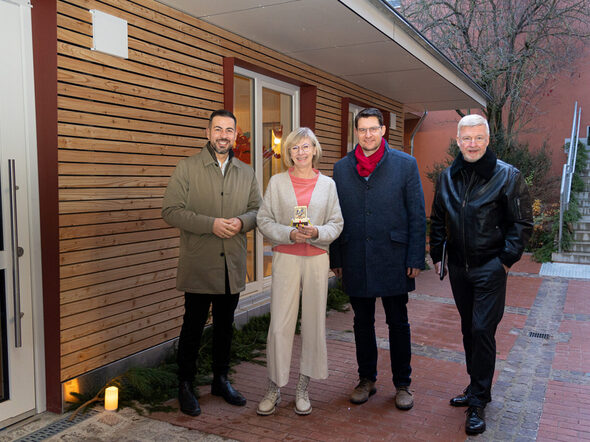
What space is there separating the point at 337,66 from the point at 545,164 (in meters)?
8.47

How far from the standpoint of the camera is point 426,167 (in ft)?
50.6

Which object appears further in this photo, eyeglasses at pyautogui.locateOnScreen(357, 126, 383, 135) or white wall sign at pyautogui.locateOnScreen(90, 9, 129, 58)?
white wall sign at pyautogui.locateOnScreen(90, 9, 129, 58)

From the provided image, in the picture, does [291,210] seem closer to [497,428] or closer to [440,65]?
[497,428]

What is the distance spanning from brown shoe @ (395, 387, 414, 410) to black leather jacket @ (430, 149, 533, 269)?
1.00 m

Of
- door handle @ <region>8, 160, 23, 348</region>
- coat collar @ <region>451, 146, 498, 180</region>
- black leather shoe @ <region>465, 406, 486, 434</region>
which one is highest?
coat collar @ <region>451, 146, 498, 180</region>

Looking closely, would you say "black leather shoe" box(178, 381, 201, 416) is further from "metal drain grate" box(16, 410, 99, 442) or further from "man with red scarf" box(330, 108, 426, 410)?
"man with red scarf" box(330, 108, 426, 410)

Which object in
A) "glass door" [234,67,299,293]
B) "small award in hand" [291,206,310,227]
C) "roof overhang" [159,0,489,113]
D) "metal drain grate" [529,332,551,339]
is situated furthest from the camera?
"glass door" [234,67,299,293]

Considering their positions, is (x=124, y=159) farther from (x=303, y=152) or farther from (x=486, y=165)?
(x=486, y=165)

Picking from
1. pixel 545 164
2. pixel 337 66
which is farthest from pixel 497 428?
pixel 545 164

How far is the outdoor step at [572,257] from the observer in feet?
32.3

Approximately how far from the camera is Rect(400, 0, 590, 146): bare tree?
13062 mm

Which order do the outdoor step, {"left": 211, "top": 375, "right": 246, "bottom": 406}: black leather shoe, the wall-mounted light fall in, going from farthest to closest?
1. the outdoor step
2. {"left": 211, "top": 375, "right": 246, "bottom": 406}: black leather shoe
3. the wall-mounted light

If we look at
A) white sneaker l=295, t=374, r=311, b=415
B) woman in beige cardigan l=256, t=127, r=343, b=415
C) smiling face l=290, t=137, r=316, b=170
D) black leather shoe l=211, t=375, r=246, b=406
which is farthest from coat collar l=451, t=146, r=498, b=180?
black leather shoe l=211, t=375, r=246, b=406

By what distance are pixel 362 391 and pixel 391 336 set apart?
46 cm
